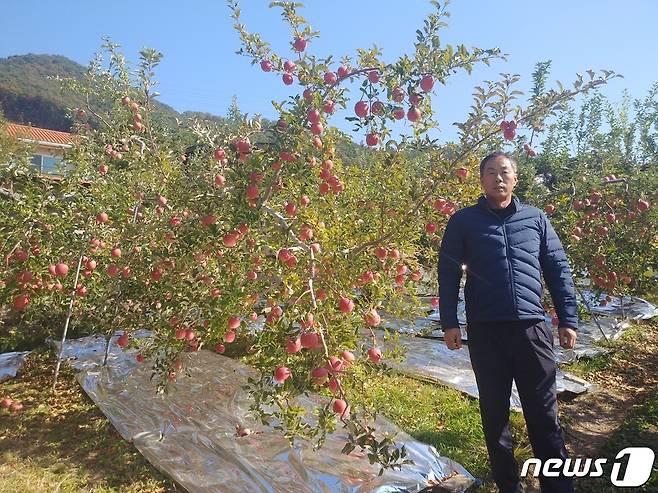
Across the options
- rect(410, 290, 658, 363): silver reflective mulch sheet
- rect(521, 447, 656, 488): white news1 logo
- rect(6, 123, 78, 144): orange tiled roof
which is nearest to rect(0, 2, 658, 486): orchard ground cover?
rect(521, 447, 656, 488): white news1 logo

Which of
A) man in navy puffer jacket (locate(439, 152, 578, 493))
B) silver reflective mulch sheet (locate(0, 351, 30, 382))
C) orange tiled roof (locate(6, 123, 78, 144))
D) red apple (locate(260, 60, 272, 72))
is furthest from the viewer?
orange tiled roof (locate(6, 123, 78, 144))

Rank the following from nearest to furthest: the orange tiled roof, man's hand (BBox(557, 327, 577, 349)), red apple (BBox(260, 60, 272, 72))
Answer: man's hand (BBox(557, 327, 577, 349)) → red apple (BBox(260, 60, 272, 72)) → the orange tiled roof

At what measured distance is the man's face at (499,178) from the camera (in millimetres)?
2430

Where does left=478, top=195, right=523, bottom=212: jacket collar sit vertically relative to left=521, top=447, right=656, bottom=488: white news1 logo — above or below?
above

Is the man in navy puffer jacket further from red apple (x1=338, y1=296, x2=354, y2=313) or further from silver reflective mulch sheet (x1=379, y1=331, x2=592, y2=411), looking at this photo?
silver reflective mulch sheet (x1=379, y1=331, x2=592, y2=411)

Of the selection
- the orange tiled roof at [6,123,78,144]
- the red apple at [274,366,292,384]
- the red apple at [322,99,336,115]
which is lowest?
the red apple at [274,366,292,384]

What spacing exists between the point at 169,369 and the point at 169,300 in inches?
18.3

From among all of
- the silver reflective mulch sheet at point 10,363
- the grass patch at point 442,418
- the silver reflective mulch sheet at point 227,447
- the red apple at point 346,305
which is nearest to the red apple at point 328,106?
the red apple at point 346,305

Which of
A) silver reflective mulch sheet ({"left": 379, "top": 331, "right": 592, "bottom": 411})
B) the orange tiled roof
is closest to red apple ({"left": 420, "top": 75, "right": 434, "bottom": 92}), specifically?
silver reflective mulch sheet ({"left": 379, "top": 331, "right": 592, "bottom": 411})

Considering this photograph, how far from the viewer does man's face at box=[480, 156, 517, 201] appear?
7.97 ft

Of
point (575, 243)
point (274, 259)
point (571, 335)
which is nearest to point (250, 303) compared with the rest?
point (274, 259)

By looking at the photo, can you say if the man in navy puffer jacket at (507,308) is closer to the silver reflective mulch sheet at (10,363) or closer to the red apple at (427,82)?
the red apple at (427,82)

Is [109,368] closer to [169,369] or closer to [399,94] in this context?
[169,369]

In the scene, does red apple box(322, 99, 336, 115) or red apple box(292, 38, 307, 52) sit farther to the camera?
red apple box(292, 38, 307, 52)
